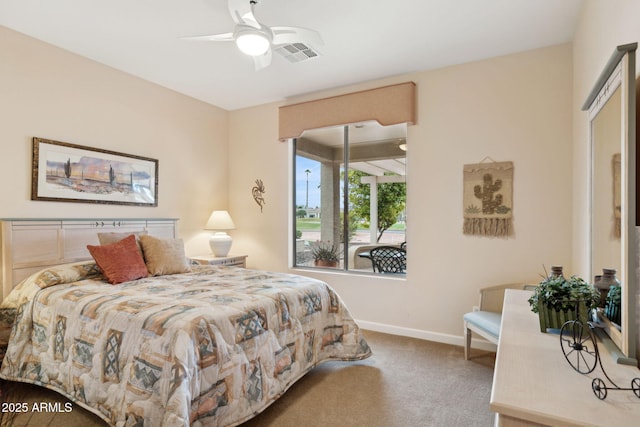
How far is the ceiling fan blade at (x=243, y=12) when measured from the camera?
6.91 ft

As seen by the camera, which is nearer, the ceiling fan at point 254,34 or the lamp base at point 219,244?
the ceiling fan at point 254,34

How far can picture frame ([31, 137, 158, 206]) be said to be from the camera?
119 inches

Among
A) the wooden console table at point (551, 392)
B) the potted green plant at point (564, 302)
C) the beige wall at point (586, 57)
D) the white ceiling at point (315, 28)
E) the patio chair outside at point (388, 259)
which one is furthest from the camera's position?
the patio chair outside at point (388, 259)

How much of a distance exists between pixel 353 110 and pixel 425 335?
8.27 ft

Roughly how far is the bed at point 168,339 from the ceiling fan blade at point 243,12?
5.89ft

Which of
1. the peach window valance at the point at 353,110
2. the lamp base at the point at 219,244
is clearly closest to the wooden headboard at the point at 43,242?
the lamp base at the point at 219,244

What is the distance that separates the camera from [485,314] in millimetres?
2893

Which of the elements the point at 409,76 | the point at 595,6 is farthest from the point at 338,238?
the point at 595,6

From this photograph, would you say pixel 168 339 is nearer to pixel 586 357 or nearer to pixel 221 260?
pixel 586 357

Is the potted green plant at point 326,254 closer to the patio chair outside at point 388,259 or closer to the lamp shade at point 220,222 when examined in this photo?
the patio chair outside at point 388,259

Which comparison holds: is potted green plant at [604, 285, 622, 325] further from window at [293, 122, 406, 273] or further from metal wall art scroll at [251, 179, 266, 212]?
metal wall art scroll at [251, 179, 266, 212]

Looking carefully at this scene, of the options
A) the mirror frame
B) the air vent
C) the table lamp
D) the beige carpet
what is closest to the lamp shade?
the table lamp

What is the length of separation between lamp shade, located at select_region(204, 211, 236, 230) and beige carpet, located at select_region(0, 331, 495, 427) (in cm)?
224

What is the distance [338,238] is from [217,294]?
2.12 m
